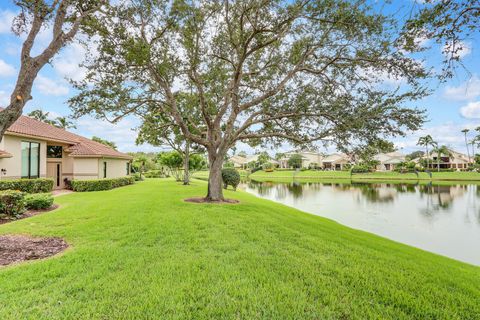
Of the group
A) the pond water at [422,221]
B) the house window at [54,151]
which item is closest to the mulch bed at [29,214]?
the house window at [54,151]

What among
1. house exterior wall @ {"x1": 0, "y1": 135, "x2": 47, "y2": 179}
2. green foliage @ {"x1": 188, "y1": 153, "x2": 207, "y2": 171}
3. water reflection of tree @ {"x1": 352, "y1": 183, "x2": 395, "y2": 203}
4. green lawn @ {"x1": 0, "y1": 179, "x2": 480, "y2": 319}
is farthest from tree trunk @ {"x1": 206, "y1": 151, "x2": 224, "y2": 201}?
green foliage @ {"x1": 188, "y1": 153, "x2": 207, "y2": 171}

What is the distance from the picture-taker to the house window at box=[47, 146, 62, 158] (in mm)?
20809

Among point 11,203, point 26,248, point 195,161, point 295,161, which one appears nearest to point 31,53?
point 26,248

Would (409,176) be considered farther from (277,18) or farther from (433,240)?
(277,18)

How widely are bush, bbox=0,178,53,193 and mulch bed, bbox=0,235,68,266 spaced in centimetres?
1051

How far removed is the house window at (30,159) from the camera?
17003mm

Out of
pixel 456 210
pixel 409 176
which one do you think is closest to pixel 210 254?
pixel 456 210

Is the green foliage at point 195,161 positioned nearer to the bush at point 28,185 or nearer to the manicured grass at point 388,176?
the bush at point 28,185

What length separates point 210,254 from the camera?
5297 millimetres

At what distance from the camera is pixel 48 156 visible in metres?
20.7

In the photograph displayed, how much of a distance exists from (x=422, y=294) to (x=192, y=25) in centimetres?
1131

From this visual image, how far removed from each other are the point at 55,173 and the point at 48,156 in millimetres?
1474

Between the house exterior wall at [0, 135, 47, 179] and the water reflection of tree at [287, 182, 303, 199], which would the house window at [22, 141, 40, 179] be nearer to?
the house exterior wall at [0, 135, 47, 179]

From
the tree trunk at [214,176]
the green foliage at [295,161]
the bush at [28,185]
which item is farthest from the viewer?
the green foliage at [295,161]
